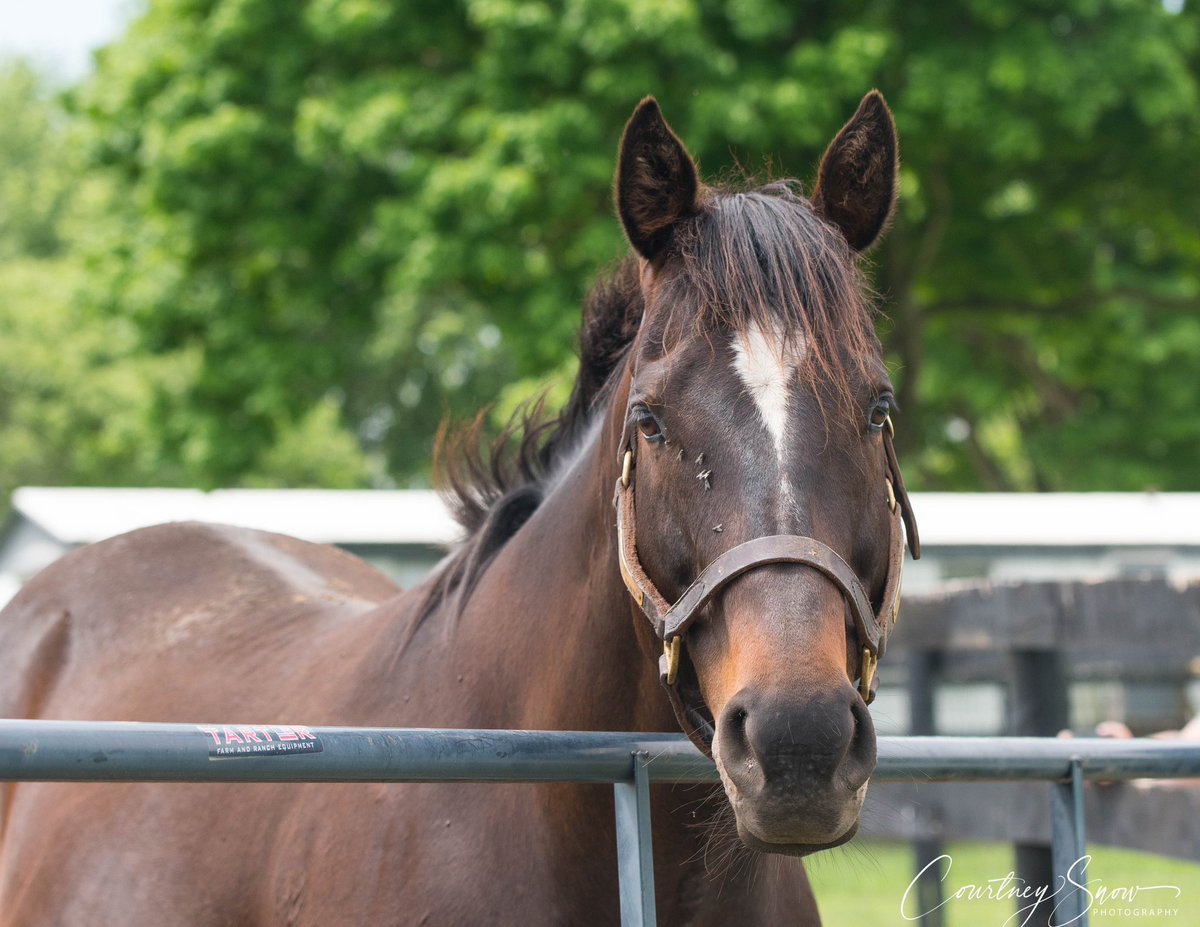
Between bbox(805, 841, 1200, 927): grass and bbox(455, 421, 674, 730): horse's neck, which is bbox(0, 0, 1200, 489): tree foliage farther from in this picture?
bbox(455, 421, 674, 730): horse's neck

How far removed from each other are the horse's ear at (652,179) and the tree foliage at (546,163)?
22.5 ft

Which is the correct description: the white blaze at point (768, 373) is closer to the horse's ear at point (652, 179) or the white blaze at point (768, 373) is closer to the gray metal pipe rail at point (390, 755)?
the horse's ear at point (652, 179)

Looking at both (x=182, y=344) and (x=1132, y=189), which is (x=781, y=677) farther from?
(x=1132, y=189)

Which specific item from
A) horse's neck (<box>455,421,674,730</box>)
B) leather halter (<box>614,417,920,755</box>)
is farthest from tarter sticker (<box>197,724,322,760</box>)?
horse's neck (<box>455,421,674,730</box>)

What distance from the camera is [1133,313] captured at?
47.9ft

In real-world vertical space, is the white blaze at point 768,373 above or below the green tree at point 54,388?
above

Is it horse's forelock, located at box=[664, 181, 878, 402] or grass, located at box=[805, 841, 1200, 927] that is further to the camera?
grass, located at box=[805, 841, 1200, 927]

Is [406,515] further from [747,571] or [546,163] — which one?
[747,571]

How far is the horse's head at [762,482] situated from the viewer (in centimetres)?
180

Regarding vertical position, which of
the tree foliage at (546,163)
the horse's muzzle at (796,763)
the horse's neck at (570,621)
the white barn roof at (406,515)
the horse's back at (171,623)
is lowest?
the white barn roof at (406,515)

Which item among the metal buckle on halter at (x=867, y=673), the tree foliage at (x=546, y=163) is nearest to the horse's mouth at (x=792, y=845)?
the metal buckle on halter at (x=867, y=673)

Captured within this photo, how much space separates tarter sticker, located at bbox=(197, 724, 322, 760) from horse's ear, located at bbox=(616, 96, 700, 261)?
3.45ft

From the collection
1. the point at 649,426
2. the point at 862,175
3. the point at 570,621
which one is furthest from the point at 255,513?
the point at 649,426

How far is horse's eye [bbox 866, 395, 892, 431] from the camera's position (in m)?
2.17
